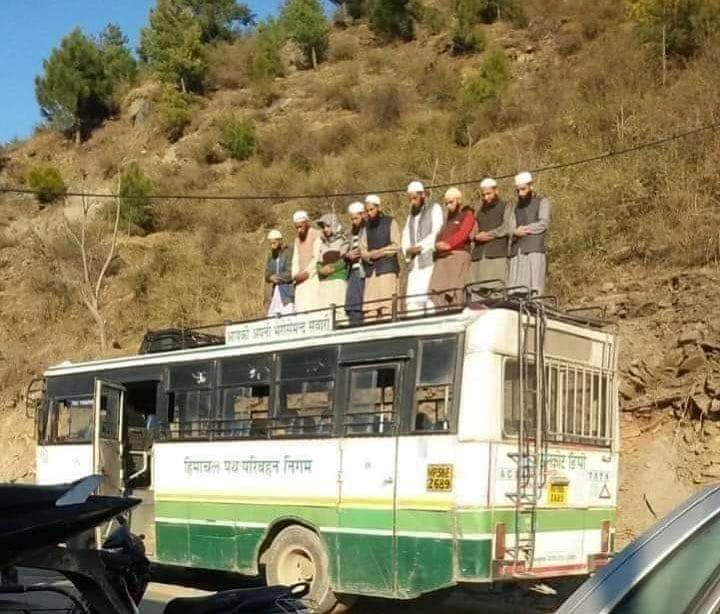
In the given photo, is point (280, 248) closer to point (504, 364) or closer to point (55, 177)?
point (504, 364)

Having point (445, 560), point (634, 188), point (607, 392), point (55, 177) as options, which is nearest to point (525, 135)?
point (634, 188)

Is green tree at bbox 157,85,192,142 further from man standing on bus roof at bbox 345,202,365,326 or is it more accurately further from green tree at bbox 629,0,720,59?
man standing on bus roof at bbox 345,202,365,326

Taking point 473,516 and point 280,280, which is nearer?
point 473,516

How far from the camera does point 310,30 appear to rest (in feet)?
157

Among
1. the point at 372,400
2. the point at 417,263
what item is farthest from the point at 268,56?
the point at 372,400

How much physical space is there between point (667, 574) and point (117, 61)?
53004 millimetres

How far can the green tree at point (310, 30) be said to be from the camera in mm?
47938

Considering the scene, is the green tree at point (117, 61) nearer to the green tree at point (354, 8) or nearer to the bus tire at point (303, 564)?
the green tree at point (354, 8)

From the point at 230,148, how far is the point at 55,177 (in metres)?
9.10

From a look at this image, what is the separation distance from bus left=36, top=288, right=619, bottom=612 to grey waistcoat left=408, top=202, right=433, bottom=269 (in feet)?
5.01

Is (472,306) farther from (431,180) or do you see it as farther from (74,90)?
(74,90)

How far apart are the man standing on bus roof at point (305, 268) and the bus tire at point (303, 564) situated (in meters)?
3.18

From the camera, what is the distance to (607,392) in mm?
Result: 10180

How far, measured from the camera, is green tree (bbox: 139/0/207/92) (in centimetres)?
4862
